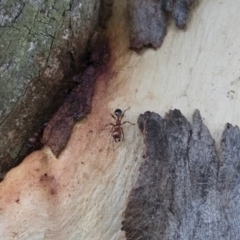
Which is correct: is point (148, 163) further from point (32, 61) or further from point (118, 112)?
point (32, 61)

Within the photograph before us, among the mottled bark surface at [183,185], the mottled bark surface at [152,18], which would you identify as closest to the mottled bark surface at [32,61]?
the mottled bark surface at [152,18]

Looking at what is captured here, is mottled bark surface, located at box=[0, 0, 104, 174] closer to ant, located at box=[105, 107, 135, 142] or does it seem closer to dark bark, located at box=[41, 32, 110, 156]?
dark bark, located at box=[41, 32, 110, 156]

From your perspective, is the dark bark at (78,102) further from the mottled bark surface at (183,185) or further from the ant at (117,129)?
the mottled bark surface at (183,185)

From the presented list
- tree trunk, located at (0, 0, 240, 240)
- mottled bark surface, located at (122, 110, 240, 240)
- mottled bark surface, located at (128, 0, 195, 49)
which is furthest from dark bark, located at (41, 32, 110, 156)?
mottled bark surface, located at (122, 110, 240, 240)

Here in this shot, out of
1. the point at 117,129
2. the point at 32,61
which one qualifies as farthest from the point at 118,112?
the point at 32,61

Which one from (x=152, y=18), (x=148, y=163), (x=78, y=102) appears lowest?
(x=148, y=163)

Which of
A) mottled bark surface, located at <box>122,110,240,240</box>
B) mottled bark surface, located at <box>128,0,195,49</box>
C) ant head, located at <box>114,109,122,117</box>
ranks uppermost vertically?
mottled bark surface, located at <box>128,0,195,49</box>
